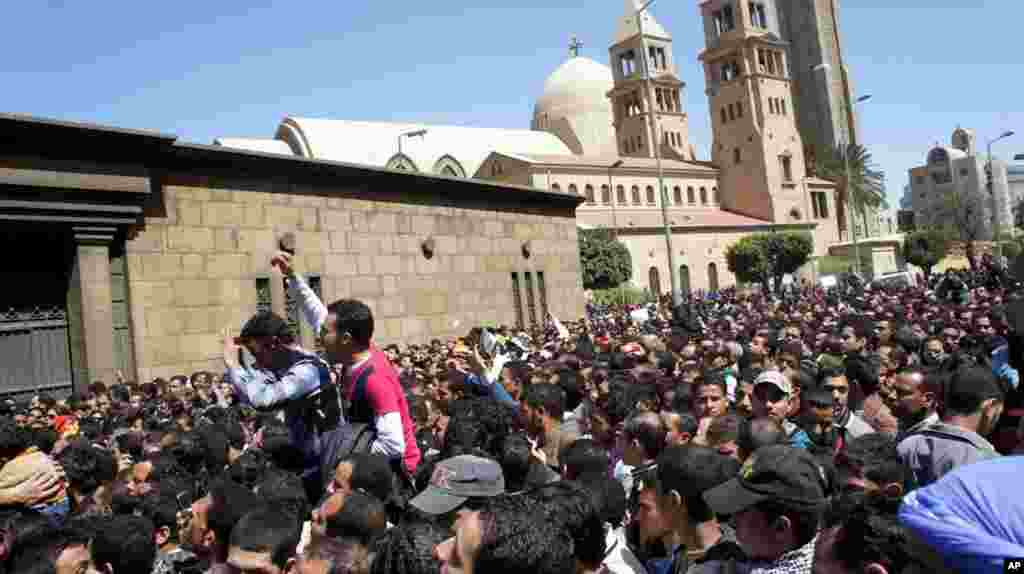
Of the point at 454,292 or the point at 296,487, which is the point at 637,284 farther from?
the point at 296,487

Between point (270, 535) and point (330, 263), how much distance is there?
1428 cm

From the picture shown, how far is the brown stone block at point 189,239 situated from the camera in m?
14.7

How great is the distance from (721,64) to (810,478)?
87.9 metres

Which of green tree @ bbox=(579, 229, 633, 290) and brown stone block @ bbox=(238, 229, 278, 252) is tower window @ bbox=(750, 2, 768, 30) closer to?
green tree @ bbox=(579, 229, 633, 290)

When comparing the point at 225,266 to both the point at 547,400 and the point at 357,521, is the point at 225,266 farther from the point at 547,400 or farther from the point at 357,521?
the point at 357,521

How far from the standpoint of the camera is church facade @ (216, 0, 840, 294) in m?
65.5

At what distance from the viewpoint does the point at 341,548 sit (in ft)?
10.4

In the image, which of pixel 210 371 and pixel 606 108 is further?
pixel 606 108

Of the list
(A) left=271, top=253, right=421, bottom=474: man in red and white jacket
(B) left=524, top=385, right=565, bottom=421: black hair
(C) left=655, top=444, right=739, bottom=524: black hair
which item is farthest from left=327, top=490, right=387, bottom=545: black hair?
(B) left=524, top=385, right=565, bottom=421: black hair

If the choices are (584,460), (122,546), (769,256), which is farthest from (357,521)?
(769,256)

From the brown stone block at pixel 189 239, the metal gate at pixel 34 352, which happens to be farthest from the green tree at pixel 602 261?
the metal gate at pixel 34 352

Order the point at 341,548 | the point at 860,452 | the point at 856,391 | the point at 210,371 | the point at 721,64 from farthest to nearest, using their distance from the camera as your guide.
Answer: the point at 721,64 → the point at 210,371 → the point at 856,391 → the point at 860,452 → the point at 341,548

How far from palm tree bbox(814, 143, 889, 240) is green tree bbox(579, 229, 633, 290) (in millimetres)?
37768

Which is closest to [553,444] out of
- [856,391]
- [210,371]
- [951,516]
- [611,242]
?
[856,391]
